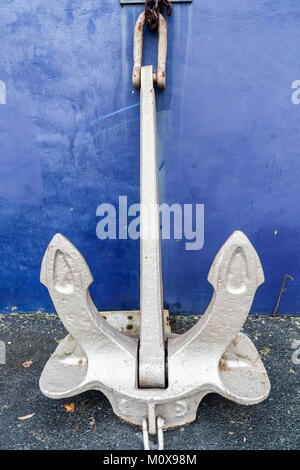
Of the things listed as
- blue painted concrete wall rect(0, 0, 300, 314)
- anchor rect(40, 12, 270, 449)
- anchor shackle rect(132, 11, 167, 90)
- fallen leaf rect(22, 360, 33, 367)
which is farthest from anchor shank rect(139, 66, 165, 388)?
fallen leaf rect(22, 360, 33, 367)

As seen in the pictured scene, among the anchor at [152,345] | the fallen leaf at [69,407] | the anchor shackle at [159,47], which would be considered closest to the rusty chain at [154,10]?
the anchor shackle at [159,47]

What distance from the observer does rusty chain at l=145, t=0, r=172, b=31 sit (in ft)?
4.91

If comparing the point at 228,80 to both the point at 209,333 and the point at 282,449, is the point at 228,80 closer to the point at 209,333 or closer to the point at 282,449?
the point at 209,333

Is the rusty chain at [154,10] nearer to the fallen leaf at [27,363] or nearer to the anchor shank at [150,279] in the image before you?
the anchor shank at [150,279]

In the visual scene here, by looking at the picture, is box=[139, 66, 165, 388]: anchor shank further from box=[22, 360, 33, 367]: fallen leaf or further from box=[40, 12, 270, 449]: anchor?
box=[22, 360, 33, 367]: fallen leaf

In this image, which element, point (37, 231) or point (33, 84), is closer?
point (33, 84)

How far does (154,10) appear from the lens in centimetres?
150

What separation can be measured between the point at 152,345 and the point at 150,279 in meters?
0.25

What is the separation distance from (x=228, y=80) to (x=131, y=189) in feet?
2.51

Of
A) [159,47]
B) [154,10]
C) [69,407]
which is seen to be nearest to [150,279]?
[69,407]

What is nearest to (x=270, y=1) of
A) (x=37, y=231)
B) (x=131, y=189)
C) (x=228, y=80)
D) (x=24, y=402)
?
(x=228, y=80)

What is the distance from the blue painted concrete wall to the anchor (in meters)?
0.49

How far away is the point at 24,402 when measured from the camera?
4.94 feet

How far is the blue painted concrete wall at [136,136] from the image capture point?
5.38 feet
